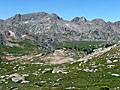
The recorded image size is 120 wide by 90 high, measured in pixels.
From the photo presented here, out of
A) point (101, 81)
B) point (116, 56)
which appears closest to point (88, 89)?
Result: point (101, 81)

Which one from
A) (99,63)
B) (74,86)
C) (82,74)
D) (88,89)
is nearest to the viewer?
(88,89)

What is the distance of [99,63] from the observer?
99312mm

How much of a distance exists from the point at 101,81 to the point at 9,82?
24.1 m

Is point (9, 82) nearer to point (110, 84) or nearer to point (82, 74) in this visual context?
point (82, 74)

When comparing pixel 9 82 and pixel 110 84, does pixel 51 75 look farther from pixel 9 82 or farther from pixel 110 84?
pixel 110 84

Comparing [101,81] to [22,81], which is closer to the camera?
[101,81]

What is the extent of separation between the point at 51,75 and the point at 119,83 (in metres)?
26.7

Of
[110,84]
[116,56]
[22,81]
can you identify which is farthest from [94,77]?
[116,56]

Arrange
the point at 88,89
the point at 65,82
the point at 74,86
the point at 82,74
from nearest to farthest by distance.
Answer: the point at 88,89
the point at 74,86
the point at 65,82
the point at 82,74

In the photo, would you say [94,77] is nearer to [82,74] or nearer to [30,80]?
[82,74]

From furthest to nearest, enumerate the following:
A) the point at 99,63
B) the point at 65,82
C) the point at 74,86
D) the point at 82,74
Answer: the point at 99,63 → the point at 82,74 → the point at 65,82 → the point at 74,86

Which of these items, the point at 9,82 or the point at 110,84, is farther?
the point at 9,82

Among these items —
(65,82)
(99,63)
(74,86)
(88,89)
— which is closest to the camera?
(88,89)

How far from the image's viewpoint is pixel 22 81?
84.9 metres
